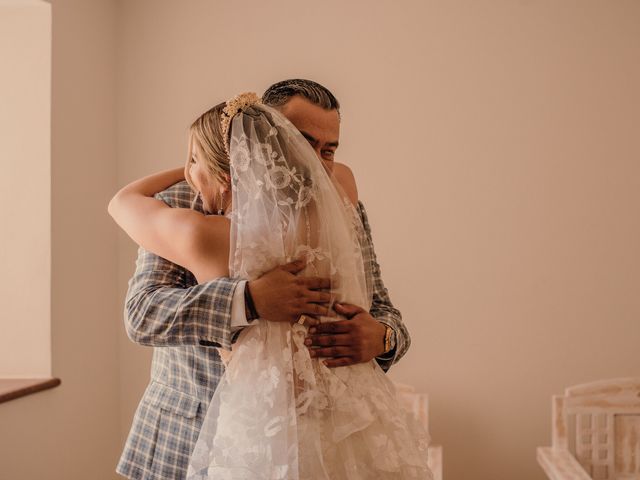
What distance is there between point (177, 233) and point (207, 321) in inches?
6.5

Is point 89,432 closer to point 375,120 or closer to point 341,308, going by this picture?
point 375,120

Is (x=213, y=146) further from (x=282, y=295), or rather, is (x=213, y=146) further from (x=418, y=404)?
(x=418, y=404)

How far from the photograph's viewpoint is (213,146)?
49.5 inches

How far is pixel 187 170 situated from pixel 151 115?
7.39 ft

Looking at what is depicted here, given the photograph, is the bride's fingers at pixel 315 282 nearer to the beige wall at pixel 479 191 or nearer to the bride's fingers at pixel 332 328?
the bride's fingers at pixel 332 328

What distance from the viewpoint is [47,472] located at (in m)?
2.75

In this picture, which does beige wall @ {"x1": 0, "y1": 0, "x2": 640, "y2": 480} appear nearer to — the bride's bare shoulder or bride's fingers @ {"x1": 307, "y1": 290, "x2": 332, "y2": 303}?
the bride's bare shoulder

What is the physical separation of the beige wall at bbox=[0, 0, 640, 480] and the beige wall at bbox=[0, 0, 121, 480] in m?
0.01

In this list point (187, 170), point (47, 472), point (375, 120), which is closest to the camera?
point (187, 170)

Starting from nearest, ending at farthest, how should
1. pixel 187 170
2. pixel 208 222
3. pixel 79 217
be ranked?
pixel 208 222 → pixel 187 170 → pixel 79 217

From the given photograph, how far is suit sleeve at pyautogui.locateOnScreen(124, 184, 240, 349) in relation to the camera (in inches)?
46.1

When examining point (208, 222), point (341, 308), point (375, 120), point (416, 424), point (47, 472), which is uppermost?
point (375, 120)

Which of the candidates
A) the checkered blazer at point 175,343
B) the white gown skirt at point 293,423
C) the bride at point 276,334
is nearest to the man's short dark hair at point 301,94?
the bride at point 276,334

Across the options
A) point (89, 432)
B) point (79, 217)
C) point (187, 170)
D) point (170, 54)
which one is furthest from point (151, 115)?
point (187, 170)
